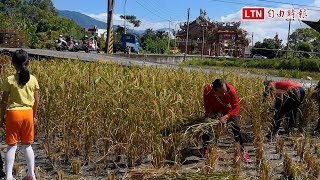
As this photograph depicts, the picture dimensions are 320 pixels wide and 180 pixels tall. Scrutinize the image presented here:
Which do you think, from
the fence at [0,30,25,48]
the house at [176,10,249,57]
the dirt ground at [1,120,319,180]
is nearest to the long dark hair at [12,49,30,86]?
the dirt ground at [1,120,319,180]

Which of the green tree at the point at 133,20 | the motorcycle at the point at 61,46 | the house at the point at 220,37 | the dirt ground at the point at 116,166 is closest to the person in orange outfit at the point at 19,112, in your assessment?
the dirt ground at the point at 116,166

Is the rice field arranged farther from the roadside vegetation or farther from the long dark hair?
the roadside vegetation

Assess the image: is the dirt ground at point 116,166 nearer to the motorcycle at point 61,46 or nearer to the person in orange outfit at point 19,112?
the person in orange outfit at point 19,112

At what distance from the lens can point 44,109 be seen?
501 cm

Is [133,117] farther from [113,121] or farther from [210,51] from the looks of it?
[210,51]

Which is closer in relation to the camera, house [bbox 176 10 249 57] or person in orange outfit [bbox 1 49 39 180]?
person in orange outfit [bbox 1 49 39 180]

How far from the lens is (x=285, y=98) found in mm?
6035

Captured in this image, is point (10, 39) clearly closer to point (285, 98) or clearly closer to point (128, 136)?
point (285, 98)

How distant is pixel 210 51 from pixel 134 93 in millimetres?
53519

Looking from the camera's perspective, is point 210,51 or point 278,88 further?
point 210,51

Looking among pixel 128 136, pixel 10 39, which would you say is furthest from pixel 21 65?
pixel 10 39

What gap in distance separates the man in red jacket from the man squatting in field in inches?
47.5

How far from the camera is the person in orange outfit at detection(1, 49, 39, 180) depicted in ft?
12.4

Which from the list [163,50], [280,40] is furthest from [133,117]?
[280,40]
